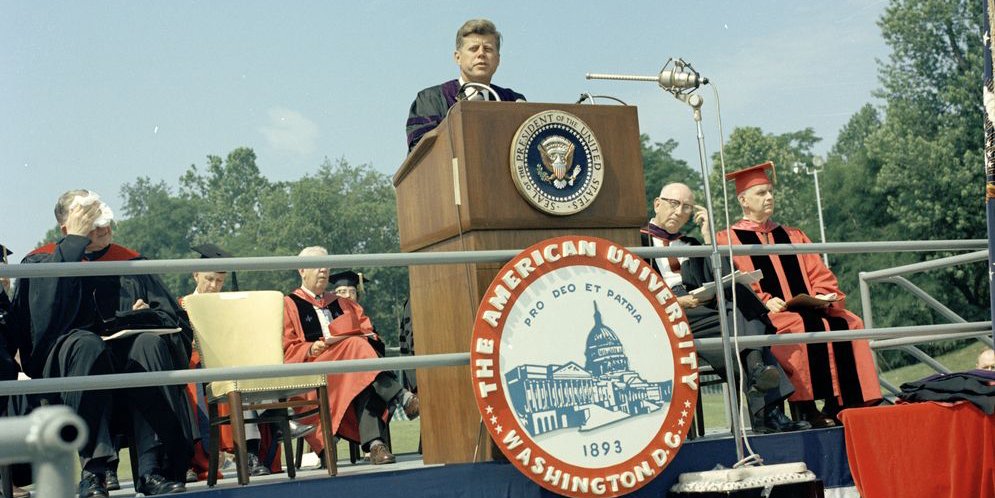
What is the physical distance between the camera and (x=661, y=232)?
299 inches

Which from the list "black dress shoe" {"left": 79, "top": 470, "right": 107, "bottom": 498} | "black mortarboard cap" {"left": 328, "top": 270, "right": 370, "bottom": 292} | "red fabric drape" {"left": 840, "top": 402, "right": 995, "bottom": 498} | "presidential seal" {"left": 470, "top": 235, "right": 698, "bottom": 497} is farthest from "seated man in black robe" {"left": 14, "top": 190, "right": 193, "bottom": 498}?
"black mortarboard cap" {"left": 328, "top": 270, "right": 370, "bottom": 292}

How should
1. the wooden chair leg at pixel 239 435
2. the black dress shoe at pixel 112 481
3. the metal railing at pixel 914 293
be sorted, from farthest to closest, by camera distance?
the metal railing at pixel 914 293 < the black dress shoe at pixel 112 481 < the wooden chair leg at pixel 239 435

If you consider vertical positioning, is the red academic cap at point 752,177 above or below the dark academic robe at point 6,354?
above

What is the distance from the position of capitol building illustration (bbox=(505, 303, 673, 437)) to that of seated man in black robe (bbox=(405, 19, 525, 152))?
5.35ft

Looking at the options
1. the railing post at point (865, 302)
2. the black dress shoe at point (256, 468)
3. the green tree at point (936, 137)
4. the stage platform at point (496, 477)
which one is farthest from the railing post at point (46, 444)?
the green tree at point (936, 137)

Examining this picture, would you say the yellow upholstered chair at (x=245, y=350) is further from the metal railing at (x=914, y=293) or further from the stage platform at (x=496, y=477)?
the metal railing at (x=914, y=293)

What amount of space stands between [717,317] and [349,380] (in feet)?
7.27

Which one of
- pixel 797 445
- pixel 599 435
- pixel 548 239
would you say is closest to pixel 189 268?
pixel 548 239

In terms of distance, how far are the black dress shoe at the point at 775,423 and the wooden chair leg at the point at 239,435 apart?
8.61 feet

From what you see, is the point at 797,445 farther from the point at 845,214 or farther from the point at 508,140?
the point at 845,214

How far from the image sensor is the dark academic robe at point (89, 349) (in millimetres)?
5039

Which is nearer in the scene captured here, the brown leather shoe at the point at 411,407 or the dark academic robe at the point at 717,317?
the dark academic robe at the point at 717,317

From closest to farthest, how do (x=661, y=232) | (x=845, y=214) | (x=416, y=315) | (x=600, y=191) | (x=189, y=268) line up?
1. (x=189, y=268)
2. (x=600, y=191)
3. (x=416, y=315)
4. (x=661, y=232)
5. (x=845, y=214)

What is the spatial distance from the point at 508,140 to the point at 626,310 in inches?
34.8
